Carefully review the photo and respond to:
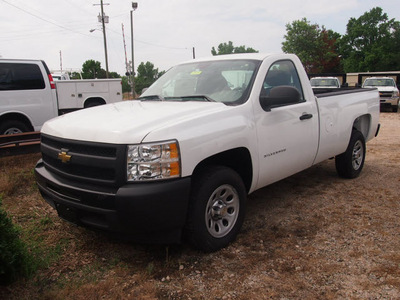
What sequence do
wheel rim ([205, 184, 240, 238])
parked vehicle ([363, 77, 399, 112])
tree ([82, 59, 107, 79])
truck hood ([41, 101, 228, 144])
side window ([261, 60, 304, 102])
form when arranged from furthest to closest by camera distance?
tree ([82, 59, 107, 79]), parked vehicle ([363, 77, 399, 112]), side window ([261, 60, 304, 102]), wheel rim ([205, 184, 240, 238]), truck hood ([41, 101, 228, 144])

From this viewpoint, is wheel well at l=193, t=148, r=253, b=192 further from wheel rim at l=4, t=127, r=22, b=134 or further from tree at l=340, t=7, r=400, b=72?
tree at l=340, t=7, r=400, b=72

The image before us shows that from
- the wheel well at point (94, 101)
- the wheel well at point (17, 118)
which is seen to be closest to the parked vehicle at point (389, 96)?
the wheel well at point (94, 101)

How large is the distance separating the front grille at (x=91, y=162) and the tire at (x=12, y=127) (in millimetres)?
5370

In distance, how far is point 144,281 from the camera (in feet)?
9.33

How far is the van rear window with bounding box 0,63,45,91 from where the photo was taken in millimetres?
7805

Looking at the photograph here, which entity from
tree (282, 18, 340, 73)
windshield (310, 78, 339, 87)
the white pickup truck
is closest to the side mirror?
the white pickup truck

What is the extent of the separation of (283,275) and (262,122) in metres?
1.48

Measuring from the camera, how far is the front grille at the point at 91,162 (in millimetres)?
2729

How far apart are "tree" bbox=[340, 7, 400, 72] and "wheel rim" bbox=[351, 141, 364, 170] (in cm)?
5316

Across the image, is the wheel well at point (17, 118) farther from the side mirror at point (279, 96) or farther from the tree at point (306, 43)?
the tree at point (306, 43)

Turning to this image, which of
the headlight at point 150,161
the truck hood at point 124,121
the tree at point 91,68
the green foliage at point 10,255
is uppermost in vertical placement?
the tree at point 91,68

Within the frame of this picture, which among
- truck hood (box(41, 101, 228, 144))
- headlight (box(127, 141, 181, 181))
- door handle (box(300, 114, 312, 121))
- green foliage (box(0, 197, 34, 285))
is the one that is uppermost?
truck hood (box(41, 101, 228, 144))

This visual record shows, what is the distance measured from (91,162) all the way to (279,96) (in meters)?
1.91

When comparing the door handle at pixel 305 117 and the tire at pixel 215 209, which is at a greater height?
the door handle at pixel 305 117
